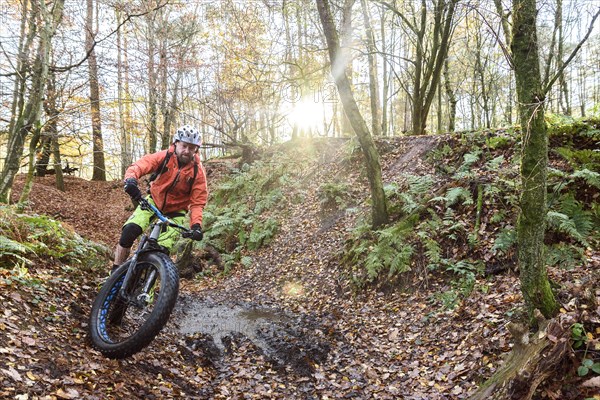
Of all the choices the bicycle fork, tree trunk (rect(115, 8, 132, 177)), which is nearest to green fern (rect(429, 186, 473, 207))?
the bicycle fork

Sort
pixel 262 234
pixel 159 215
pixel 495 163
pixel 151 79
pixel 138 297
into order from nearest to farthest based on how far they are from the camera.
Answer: pixel 138 297 < pixel 159 215 < pixel 495 163 < pixel 262 234 < pixel 151 79

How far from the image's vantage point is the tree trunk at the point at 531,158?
3789 mm

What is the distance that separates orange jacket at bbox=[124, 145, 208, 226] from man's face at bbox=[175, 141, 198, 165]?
70mm

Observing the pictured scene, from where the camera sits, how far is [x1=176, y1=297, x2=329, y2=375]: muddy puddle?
18.7 ft

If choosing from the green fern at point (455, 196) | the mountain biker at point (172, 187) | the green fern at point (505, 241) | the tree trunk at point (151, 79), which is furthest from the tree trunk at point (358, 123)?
the tree trunk at point (151, 79)

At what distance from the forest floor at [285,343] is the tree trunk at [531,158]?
39 centimetres

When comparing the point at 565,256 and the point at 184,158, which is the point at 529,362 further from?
the point at 184,158

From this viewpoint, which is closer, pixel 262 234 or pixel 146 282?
pixel 146 282

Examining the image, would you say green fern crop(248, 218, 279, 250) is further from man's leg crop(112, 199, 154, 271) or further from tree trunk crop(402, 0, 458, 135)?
man's leg crop(112, 199, 154, 271)

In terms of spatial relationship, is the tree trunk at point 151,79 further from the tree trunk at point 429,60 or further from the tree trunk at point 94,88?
the tree trunk at point 429,60

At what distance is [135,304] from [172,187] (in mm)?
1604

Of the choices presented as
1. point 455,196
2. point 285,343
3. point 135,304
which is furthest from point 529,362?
point 455,196

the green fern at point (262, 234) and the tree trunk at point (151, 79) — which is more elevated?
the tree trunk at point (151, 79)

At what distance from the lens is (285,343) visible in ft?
19.9
